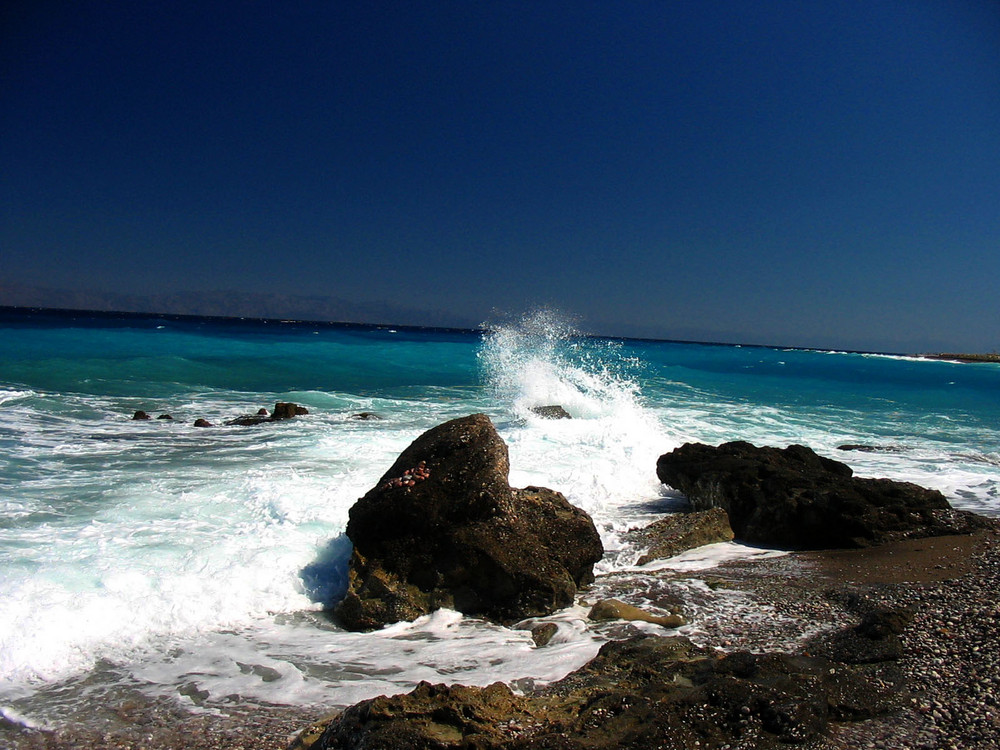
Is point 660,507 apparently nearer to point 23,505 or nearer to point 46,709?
point 46,709

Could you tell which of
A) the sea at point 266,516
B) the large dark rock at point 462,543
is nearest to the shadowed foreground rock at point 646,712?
the sea at point 266,516

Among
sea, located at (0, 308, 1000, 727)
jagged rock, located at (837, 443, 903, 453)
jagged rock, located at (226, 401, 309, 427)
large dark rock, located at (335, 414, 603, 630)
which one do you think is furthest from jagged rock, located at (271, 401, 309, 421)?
jagged rock, located at (837, 443, 903, 453)

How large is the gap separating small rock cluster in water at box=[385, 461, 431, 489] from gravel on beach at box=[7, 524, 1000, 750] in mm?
2065

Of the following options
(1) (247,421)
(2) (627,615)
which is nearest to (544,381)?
(1) (247,421)

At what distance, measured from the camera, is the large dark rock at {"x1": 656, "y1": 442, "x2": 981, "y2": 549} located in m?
5.74

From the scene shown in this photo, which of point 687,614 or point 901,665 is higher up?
point 901,665

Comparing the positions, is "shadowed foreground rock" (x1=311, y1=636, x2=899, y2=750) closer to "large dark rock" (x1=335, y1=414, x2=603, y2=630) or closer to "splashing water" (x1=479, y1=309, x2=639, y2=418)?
"large dark rock" (x1=335, y1=414, x2=603, y2=630)

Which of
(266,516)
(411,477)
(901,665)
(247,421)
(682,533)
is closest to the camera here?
(901,665)

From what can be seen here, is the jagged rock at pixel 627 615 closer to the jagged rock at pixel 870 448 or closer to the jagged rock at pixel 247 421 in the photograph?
the jagged rock at pixel 870 448

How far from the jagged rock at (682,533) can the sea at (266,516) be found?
155 millimetres

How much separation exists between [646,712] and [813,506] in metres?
4.44

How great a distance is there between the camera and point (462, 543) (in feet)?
14.8

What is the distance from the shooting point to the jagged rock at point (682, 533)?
5551 millimetres

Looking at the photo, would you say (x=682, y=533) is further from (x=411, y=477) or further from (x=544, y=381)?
(x=544, y=381)
